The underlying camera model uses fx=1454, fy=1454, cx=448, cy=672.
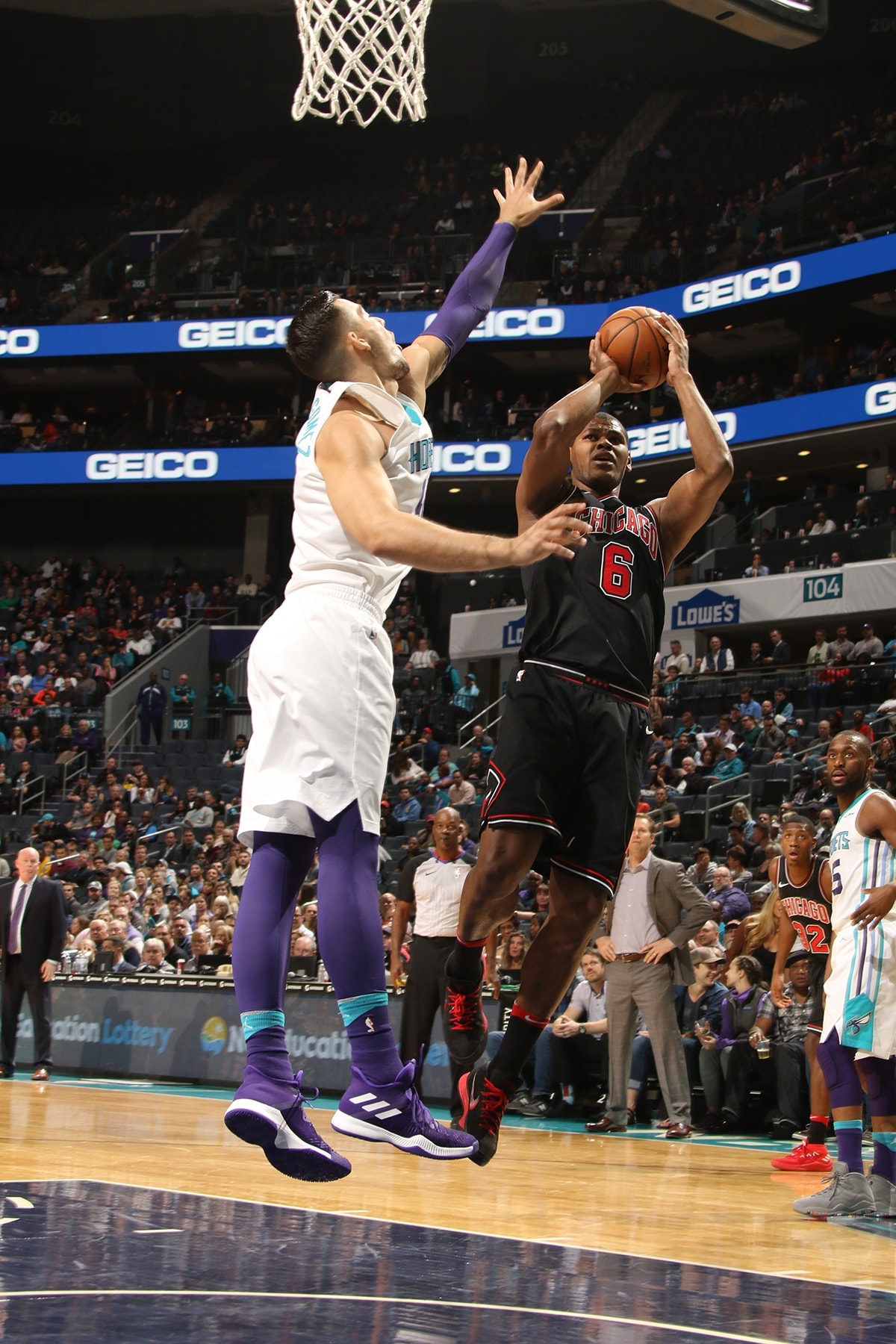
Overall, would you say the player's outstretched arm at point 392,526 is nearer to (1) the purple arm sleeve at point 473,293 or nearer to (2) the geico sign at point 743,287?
(1) the purple arm sleeve at point 473,293

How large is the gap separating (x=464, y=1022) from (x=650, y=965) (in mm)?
5163

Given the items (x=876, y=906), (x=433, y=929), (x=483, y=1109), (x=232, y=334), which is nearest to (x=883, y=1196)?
(x=876, y=906)

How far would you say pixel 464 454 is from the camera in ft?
90.7

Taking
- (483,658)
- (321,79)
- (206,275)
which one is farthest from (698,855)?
(206,275)

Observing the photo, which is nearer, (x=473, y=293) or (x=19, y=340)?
(x=473, y=293)

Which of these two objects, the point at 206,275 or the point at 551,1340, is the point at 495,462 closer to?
the point at 206,275

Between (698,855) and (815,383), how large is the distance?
1548 centimetres

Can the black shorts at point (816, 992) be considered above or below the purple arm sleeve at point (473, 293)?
below

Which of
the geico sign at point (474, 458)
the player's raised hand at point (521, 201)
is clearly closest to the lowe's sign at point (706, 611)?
the geico sign at point (474, 458)

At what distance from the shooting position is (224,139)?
3669cm

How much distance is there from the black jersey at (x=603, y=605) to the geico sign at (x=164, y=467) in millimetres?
25979

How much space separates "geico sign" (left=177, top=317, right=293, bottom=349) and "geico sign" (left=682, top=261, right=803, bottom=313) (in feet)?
26.2

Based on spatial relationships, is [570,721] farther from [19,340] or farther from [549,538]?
[19,340]

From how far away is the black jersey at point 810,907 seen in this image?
26.5ft
